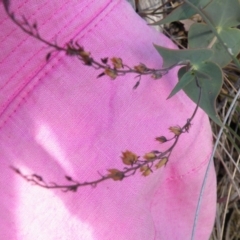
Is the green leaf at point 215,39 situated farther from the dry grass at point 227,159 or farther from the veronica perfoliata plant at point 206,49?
the dry grass at point 227,159

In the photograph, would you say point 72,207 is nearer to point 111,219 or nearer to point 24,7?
point 111,219

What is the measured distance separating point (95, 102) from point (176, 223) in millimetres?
314

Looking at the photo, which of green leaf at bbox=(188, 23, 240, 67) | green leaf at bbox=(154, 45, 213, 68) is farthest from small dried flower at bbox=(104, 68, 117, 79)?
green leaf at bbox=(188, 23, 240, 67)

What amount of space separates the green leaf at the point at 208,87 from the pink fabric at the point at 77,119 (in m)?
0.07

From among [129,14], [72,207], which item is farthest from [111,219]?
[129,14]

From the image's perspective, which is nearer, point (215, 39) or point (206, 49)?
point (206, 49)

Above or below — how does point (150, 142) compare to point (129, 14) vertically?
below

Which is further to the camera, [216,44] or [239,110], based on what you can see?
[239,110]

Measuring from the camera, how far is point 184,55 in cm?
49

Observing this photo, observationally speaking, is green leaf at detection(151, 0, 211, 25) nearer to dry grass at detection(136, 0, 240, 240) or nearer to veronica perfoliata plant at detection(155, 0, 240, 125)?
veronica perfoliata plant at detection(155, 0, 240, 125)

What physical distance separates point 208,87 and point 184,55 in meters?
0.06

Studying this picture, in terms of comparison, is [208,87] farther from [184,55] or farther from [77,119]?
[77,119]

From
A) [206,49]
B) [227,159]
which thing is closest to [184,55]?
[206,49]

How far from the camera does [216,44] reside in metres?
0.60
